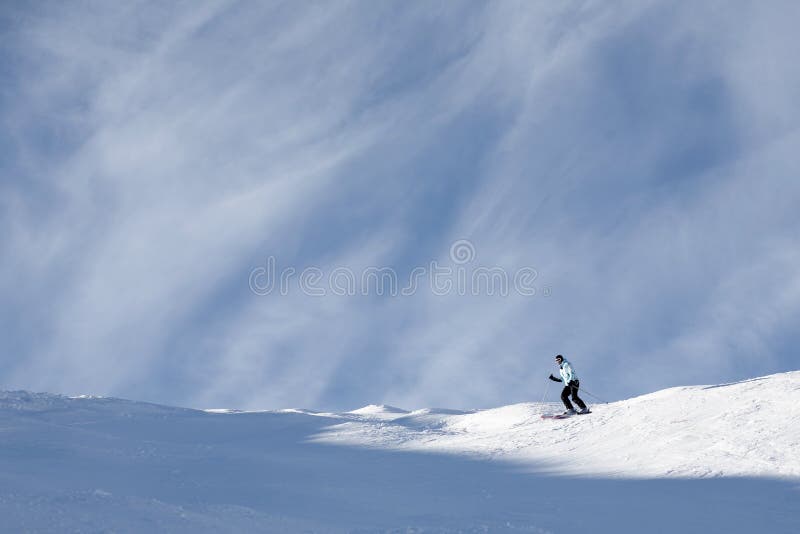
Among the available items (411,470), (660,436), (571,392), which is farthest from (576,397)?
(411,470)

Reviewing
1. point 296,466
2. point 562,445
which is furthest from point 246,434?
point 562,445

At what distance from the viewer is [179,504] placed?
10.2 meters

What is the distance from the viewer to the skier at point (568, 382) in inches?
818

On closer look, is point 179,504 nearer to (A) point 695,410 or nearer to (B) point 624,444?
(B) point 624,444

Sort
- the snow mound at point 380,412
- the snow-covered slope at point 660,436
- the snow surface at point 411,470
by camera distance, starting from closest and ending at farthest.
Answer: the snow surface at point 411,470 < the snow-covered slope at point 660,436 < the snow mound at point 380,412

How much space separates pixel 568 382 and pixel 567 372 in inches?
12.7

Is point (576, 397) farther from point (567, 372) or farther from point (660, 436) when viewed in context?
point (660, 436)

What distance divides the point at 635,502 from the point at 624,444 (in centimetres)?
477

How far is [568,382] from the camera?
69.0 feet

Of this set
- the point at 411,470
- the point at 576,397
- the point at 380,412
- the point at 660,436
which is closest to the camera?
the point at 411,470

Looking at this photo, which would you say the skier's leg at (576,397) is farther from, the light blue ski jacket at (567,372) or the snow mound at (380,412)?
the snow mound at (380,412)

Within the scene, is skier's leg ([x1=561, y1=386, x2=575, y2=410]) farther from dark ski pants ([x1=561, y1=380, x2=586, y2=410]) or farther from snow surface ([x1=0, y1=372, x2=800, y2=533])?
snow surface ([x1=0, y1=372, x2=800, y2=533])

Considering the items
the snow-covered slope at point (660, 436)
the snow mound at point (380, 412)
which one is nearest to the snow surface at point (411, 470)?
the snow-covered slope at point (660, 436)

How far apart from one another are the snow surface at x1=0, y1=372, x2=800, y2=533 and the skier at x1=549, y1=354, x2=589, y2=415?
2.88ft
